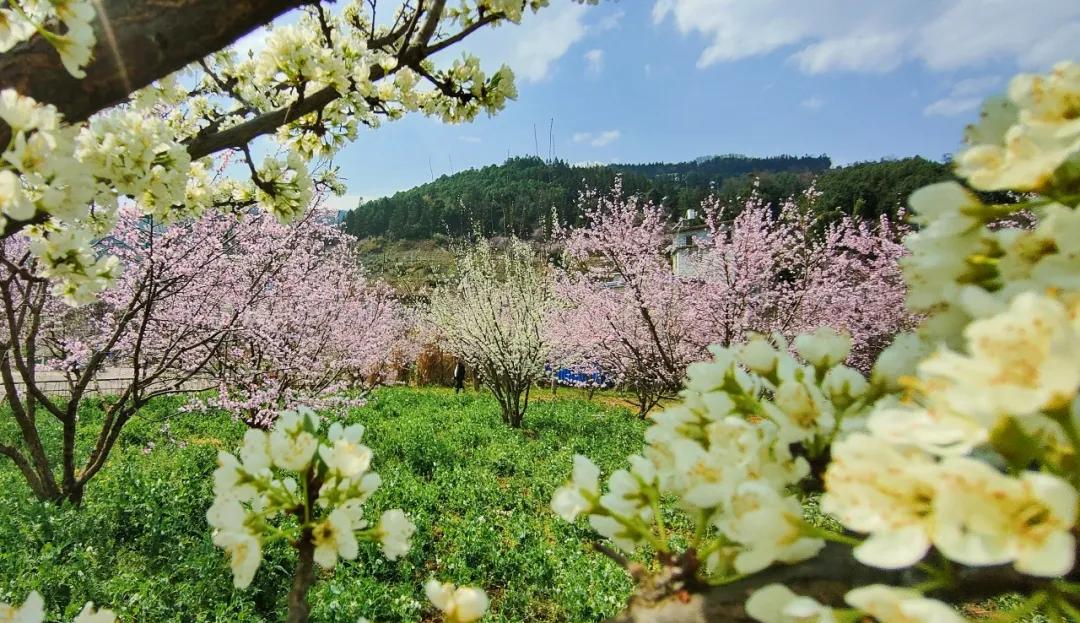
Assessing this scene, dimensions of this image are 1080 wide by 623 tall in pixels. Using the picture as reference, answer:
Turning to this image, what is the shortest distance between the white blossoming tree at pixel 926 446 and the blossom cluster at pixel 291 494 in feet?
1.29

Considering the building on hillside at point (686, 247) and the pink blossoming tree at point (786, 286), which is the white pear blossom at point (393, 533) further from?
the building on hillside at point (686, 247)

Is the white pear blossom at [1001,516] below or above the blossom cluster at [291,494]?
above

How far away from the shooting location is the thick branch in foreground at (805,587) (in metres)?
0.50

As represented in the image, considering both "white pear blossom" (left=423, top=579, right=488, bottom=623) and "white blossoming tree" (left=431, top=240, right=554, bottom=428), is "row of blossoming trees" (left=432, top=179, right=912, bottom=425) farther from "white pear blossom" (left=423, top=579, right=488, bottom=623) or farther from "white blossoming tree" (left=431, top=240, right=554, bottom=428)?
"white pear blossom" (left=423, top=579, right=488, bottom=623)

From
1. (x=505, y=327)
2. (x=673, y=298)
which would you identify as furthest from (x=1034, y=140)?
(x=505, y=327)

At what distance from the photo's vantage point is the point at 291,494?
0.97m

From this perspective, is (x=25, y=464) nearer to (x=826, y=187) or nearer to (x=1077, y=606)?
(x=1077, y=606)

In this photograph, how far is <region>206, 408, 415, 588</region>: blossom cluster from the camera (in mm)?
890

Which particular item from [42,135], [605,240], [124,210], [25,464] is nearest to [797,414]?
[42,135]

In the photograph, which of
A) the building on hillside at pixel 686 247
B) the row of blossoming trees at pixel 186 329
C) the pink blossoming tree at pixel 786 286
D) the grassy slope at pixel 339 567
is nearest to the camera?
the grassy slope at pixel 339 567

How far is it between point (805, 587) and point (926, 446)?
0.22 metres

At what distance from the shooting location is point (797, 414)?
2.29 feet

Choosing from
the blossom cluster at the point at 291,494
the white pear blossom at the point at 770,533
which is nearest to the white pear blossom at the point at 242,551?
the blossom cluster at the point at 291,494

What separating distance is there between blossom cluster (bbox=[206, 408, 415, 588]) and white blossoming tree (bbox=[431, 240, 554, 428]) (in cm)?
1056
